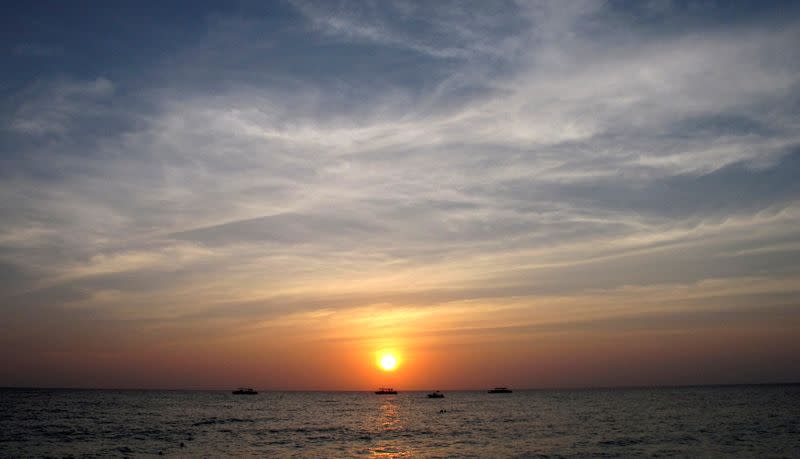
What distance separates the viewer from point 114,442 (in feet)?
209

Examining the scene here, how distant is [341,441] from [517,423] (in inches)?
1403

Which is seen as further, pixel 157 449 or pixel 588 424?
pixel 588 424

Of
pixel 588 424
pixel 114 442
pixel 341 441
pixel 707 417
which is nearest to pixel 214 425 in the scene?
pixel 114 442

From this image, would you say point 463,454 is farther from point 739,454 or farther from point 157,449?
point 157,449

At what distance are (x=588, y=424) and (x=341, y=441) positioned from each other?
4066 cm

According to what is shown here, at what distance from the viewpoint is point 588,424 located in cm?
8581

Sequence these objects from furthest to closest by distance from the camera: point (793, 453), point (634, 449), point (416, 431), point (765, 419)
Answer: point (765, 419), point (416, 431), point (634, 449), point (793, 453)

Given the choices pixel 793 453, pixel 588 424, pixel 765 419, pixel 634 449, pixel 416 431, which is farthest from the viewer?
pixel 765 419

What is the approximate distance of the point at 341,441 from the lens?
66188 millimetres

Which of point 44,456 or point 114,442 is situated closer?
point 44,456

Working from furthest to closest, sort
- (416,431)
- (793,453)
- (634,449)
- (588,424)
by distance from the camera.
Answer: (588,424) → (416,431) → (634,449) → (793,453)

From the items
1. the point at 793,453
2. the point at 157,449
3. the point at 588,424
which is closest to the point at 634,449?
the point at 793,453

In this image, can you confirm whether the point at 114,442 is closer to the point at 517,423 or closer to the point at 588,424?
the point at 517,423

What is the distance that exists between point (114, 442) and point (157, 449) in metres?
9.76
